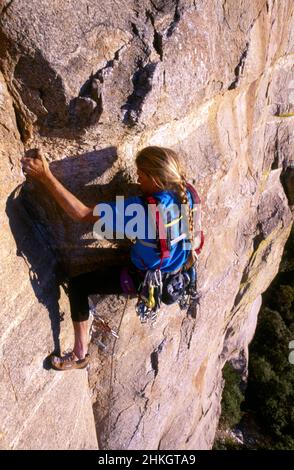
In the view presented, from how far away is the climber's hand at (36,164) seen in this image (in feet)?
9.64

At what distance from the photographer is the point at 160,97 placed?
322 centimetres

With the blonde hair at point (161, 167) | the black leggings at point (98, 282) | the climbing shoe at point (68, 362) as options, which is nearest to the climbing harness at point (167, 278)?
the black leggings at point (98, 282)

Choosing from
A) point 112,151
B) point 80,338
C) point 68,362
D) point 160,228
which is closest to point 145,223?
point 160,228

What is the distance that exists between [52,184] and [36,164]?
17cm

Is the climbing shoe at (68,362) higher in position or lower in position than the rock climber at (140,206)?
lower

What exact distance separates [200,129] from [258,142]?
7.32ft

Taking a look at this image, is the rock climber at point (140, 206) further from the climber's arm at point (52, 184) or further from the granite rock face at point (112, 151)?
the granite rock face at point (112, 151)

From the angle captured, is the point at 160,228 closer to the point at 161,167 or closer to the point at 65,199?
the point at 161,167

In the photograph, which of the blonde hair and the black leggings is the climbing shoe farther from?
the blonde hair

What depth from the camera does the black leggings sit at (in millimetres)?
3510

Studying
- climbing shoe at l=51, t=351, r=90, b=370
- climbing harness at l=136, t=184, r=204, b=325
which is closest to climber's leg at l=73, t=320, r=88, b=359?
climbing shoe at l=51, t=351, r=90, b=370

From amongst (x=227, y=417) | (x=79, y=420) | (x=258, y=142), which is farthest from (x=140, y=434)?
(x=227, y=417)

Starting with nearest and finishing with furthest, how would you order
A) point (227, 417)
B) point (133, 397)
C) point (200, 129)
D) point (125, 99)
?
point (125, 99) → point (200, 129) → point (133, 397) → point (227, 417)

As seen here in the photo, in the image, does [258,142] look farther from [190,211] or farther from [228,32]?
[190,211]
